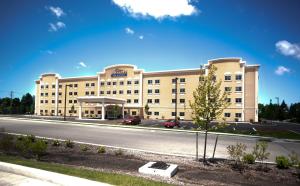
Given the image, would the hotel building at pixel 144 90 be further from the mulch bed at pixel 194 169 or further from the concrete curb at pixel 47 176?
the concrete curb at pixel 47 176

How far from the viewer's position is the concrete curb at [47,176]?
238 inches

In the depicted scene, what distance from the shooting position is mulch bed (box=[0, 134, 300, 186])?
308 inches

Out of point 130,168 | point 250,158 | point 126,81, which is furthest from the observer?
point 126,81

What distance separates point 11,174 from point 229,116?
174 feet

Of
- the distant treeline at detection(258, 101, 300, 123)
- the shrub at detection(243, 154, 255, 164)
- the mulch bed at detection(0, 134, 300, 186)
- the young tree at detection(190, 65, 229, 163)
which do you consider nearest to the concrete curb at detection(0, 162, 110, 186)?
the mulch bed at detection(0, 134, 300, 186)

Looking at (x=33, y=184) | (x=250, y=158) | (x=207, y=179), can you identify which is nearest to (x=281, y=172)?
(x=250, y=158)

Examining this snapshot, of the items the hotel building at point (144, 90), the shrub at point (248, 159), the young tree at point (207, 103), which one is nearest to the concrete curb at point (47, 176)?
the young tree at point (207, 103)

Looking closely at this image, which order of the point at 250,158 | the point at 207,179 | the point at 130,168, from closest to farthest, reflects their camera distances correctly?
the point at 207,179 < the point at 130,168 < the point at 250,158

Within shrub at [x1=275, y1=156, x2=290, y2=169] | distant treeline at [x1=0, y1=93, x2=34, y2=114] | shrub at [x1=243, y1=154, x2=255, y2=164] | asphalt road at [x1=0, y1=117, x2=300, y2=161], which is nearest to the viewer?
shrub at [x1=275, y1=156, x2=290, y2=169]

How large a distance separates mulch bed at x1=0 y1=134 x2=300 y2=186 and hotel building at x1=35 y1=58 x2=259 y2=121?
4011cm

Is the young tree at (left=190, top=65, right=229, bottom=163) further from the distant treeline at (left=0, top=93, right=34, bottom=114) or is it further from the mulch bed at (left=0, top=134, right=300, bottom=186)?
the distant treeline at (left=0, top=93, right=34, bottom=114)

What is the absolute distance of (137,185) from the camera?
6.36 metres

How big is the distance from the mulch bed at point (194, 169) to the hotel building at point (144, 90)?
40108mm

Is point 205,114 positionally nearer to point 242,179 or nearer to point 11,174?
point 242,179
